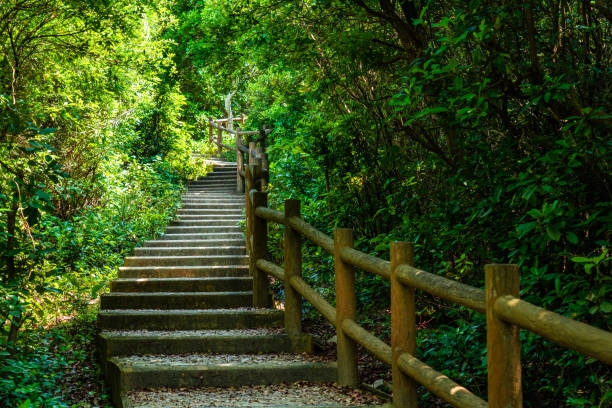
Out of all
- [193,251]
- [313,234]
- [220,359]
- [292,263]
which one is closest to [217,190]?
[193,251]

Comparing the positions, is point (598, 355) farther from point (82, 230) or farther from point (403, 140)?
point (82, 230)

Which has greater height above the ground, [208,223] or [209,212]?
[209,212]

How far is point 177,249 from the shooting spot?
28.4 feet

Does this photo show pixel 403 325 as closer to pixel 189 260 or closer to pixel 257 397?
pixel 257 397

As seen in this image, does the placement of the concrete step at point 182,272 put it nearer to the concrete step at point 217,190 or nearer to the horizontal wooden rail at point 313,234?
the horizontal wooden rail at point 313,234

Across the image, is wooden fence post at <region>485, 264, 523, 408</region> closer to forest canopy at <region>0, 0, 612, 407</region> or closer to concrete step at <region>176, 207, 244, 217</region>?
forest canopy at <region>0, 0, 612, 407</region>

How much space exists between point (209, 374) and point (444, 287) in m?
2.15

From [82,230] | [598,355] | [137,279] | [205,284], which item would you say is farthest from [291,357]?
[82,230]

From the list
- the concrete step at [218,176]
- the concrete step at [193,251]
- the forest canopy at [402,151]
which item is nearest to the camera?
the forest canopy at [402,151]

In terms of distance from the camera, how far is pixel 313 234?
16.4ft

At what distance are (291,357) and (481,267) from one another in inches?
67.7

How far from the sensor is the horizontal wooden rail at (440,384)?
9.63 ft

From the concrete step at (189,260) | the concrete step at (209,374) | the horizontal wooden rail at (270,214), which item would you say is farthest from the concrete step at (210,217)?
the concrete step at (209,374)

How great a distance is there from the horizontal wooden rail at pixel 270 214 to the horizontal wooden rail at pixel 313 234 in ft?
0.56
